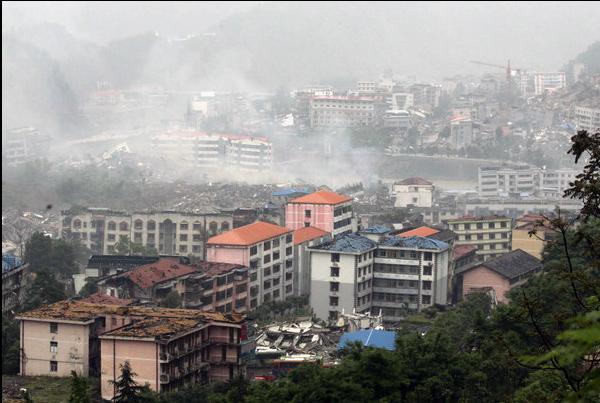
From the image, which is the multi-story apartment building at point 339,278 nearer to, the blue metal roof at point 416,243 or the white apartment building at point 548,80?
the blue metal roof at point 416,243

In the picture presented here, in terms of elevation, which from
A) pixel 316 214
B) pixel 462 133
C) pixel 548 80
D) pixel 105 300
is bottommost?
pixel 105 300

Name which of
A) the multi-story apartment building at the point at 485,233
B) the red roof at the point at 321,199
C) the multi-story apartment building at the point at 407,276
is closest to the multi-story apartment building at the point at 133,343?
the multi-story apartment building at the point at 407,276

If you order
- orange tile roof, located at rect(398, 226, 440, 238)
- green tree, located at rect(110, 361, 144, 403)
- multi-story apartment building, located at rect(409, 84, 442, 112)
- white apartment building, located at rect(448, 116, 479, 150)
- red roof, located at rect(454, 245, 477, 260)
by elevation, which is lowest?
green tree, located at rect(110, 361, 144, 403)

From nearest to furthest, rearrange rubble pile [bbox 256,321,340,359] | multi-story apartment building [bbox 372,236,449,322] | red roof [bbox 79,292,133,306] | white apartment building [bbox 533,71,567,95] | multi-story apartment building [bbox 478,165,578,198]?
rubble pile [bbox 256,321,340,359] → red roof [bbox 79,292,133,306] → multi-story apartment building [bbox 372,236,449,322] → multi-story apartment building [bbox 478,165,578,198] → white apartment building [bbox 533,71,567,95]

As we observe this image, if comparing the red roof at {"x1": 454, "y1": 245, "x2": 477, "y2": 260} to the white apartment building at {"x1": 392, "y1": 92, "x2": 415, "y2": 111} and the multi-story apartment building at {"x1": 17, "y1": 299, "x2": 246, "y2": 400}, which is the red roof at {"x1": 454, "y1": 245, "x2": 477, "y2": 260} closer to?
the multi-story apartment building at {"x1": 17, "y1": 299, "x2": 246, "y2": 400}

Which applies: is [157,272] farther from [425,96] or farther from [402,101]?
[425,96]

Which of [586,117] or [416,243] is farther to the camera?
[586,117]

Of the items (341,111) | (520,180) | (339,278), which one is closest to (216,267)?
(339,278)

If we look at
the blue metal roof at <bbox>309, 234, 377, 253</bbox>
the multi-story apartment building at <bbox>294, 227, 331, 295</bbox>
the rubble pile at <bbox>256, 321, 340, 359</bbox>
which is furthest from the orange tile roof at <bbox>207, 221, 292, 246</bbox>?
the rubble pile at <bbox>256, 321, 340, 359</bbox>
